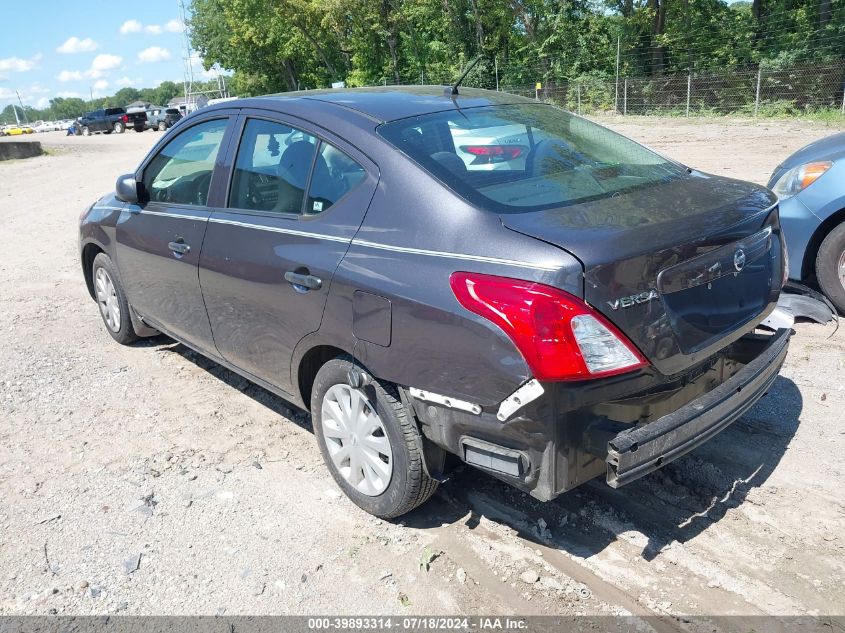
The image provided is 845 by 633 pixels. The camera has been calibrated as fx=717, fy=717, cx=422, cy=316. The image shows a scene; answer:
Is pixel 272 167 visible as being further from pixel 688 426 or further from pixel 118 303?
pixel 118 303

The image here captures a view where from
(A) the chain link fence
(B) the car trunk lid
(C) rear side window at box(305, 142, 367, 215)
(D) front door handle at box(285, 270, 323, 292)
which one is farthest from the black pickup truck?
(B) the car trunk lid

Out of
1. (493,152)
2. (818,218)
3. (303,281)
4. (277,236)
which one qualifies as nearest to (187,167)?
(277,236)

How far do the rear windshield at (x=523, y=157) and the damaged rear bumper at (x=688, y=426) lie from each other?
889 mm

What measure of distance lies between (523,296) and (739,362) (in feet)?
4.05

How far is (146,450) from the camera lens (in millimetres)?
4051

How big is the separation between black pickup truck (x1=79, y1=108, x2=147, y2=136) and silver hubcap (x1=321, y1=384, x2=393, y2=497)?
5153 cm

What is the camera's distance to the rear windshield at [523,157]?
2857 mm

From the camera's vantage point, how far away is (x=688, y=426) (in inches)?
103

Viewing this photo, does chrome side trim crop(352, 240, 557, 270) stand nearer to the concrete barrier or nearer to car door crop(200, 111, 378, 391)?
car door crop(200, 111, 378, 391)

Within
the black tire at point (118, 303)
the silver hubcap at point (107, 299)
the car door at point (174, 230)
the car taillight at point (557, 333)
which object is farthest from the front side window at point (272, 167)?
the silver hubcap at point (107, 299)

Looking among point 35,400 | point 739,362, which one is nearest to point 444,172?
point 739,362

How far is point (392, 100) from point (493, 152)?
2.13ft

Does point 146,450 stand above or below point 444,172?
below

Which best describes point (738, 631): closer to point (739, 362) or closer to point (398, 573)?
point (739, 362)
